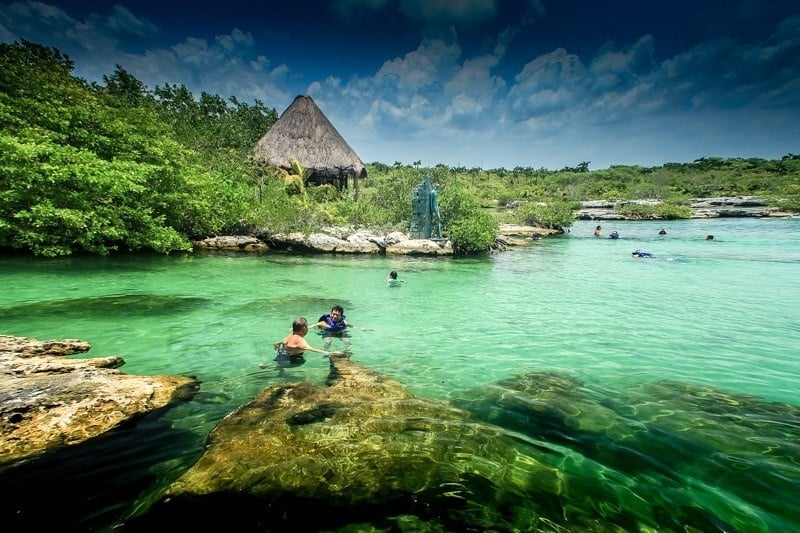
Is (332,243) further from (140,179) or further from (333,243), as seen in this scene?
(140,179)

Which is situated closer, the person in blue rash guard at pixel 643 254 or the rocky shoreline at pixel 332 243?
the rocky shoreline at pixel 332 243

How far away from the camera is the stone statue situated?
24562 mm

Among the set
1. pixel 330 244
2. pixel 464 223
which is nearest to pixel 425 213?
pixel 464 223

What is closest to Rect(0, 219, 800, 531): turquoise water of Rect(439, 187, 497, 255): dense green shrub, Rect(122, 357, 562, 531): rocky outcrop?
Rect(122, 357, 562, 531): rocky outcrop

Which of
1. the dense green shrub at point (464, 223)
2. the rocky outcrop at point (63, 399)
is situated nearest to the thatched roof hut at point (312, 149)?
the dense green shrub at point (464, 223)

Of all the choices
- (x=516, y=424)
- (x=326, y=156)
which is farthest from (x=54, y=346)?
(x=326, y=156)

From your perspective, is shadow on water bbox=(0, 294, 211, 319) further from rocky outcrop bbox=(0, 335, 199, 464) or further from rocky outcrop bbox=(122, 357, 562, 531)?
rocky outcrop bbox=(122, 357, 562, 531)

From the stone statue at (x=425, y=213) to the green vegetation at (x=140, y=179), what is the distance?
0.93 m

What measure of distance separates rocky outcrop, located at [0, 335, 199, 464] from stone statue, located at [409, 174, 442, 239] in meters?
20.0

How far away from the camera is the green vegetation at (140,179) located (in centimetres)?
1372

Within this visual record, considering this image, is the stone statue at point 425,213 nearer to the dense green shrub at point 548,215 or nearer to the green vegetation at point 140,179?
the green vegetation at point 140,179

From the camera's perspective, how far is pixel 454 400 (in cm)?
540

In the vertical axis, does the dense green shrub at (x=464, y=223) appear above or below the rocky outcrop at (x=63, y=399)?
above

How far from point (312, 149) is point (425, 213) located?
12960mm
